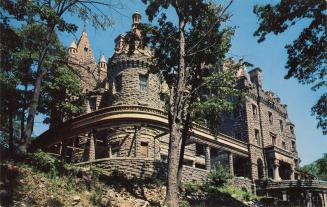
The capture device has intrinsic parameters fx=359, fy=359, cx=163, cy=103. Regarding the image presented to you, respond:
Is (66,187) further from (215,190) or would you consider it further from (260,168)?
(260,168)

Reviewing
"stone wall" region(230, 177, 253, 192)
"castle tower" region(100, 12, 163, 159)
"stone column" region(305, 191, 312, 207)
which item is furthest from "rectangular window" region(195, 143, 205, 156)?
"stone column" region(305, 191, 312, 207)

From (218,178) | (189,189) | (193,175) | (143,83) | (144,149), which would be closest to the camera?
(189,189)

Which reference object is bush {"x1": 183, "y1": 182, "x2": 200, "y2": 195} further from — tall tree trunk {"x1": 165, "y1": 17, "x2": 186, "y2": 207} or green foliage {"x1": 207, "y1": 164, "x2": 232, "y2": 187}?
tall tree trunk {"x1": 165, "y1": 17, "x2": 186, "y2": 207}

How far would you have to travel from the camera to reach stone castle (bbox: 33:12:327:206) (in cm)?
2866

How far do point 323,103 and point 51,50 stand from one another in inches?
952

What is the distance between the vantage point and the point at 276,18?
698 inches

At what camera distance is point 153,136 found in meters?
31.1

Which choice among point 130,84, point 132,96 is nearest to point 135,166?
→ point 132,96

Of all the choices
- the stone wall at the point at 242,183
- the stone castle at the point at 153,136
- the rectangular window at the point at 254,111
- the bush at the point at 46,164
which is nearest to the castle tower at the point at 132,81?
the stone castle at the point at 153,136

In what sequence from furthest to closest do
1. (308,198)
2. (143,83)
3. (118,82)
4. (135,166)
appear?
1. (118,82)
2. (308,198)
3. (143,83)
4. (135,166)

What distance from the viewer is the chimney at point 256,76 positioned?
1793 inches

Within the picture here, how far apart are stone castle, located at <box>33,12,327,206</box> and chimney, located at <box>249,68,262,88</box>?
129mm

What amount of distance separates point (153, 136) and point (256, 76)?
67.2 ft

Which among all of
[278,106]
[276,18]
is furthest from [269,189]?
[276,18]
